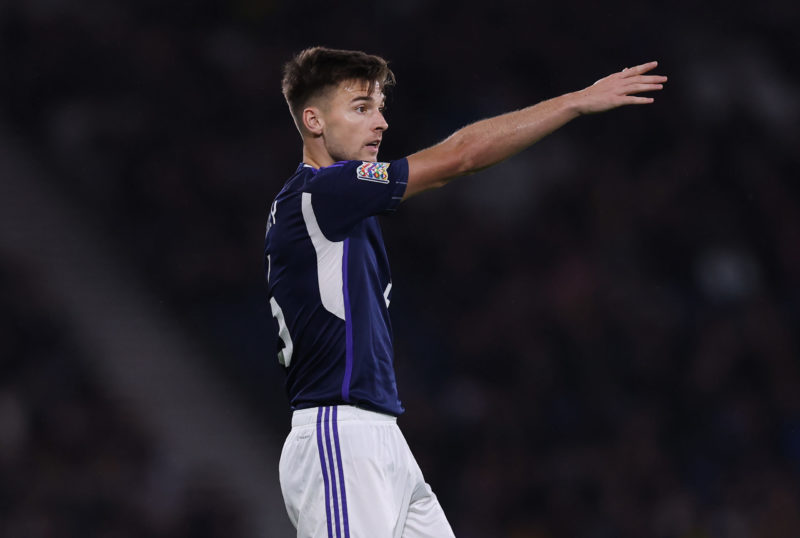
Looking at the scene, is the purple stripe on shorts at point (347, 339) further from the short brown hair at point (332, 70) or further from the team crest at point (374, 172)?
the short brown hair at point (332, 70)

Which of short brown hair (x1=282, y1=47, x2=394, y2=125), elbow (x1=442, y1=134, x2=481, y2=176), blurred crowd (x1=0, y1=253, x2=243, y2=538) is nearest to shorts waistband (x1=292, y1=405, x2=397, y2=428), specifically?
elbow (x1=442, y1=134, x2=481, y2=176)

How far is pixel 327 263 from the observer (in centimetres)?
324

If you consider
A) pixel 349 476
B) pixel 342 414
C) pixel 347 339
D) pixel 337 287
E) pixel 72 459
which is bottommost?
pixel 72 459

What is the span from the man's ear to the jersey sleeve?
1.13ft

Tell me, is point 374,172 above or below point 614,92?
below

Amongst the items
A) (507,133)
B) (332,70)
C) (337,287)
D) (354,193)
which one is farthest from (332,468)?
(332,70)

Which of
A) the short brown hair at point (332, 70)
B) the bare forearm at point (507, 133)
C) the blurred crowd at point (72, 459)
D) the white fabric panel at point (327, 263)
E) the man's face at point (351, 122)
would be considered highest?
the short brown hair at point (332, 70)

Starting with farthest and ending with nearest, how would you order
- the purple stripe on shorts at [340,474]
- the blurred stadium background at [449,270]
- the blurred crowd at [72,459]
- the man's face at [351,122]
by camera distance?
the blurred stadium background at [449,270], the blurred crowd at [72,459], the man's face at [351,122], the purple stripe on shorts at [340,474]

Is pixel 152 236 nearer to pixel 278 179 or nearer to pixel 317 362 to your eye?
pixel 278 179

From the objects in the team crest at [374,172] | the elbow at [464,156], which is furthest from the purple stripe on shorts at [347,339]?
the elbow at [464,156]

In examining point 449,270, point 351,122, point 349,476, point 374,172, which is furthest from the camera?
point 449,270

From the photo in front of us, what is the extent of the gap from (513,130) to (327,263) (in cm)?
71

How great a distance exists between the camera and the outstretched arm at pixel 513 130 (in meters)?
3.10

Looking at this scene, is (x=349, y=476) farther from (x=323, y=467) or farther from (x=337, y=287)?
(x=337, y=287)
